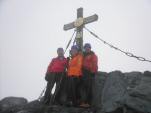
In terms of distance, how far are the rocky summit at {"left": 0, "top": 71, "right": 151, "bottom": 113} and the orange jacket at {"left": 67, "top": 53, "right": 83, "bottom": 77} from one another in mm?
1312

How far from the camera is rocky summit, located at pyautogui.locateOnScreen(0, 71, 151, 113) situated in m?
9.14

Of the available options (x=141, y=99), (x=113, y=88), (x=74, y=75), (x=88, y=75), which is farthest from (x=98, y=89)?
(x=141, y=99)

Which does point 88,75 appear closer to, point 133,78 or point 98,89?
point 98,89

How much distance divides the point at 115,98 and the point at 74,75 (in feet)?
5.84

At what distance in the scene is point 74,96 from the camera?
1116 centimetres

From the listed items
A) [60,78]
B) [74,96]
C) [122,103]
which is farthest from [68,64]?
[122,103]

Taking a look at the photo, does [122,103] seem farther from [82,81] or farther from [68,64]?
[68,64]

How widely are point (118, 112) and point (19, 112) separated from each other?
3629mm

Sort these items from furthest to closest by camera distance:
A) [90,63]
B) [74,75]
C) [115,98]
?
1. [90,63]
2. [74,75]
3. [115,98]

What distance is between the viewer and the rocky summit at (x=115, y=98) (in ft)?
30.0

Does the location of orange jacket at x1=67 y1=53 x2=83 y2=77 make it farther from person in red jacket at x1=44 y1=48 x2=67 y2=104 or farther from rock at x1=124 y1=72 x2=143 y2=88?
rock at x1=124 y1=72 x2=143 y2=88

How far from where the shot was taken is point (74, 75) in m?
11.0

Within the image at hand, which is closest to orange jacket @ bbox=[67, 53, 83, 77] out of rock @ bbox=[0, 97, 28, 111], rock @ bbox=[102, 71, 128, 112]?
rock @ bbox=[102, 71, 128, 112]

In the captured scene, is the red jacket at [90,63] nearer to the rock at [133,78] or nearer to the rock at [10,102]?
the rock at [133,78]
